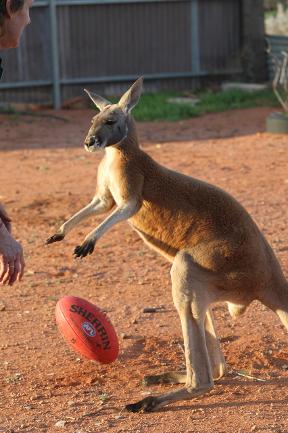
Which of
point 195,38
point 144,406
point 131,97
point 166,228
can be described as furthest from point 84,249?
point 195,38

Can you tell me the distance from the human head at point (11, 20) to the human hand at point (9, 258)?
0.77 meters

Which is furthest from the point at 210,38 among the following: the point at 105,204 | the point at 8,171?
the point at 105,204

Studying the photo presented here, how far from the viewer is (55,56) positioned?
690 inches

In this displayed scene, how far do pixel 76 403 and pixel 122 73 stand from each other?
44.6ft

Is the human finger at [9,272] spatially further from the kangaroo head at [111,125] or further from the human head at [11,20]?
the kangaroo head at [111,125]

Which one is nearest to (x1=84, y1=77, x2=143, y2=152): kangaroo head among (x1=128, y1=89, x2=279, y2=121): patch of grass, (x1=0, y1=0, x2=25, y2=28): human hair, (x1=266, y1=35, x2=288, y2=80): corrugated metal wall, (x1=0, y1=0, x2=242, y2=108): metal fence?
(x1=0, y1=0, x2=25, y2=28): human hair

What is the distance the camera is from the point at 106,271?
7.78 m

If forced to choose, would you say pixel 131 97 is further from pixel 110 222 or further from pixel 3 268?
pixel 3 268

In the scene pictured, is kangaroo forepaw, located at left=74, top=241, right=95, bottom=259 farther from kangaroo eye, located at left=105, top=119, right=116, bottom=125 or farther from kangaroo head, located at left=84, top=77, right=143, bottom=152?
kangaroo eye, located at left=105, top=119, right=116, bottom=125

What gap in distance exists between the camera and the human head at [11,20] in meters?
4.03

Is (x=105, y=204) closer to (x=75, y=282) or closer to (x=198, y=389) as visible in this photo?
(x=198, y=389)

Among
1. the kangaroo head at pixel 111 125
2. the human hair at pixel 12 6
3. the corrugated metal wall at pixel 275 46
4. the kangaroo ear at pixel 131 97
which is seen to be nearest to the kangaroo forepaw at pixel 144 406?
the kangaroo head at pixel 111 125

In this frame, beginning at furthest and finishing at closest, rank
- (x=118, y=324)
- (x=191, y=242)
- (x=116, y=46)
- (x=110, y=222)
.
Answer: (x=116, y=46) → (x=118, y=324) → (x=110, y=222) → (x=191, y=242)

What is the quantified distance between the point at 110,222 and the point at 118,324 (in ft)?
4.35
